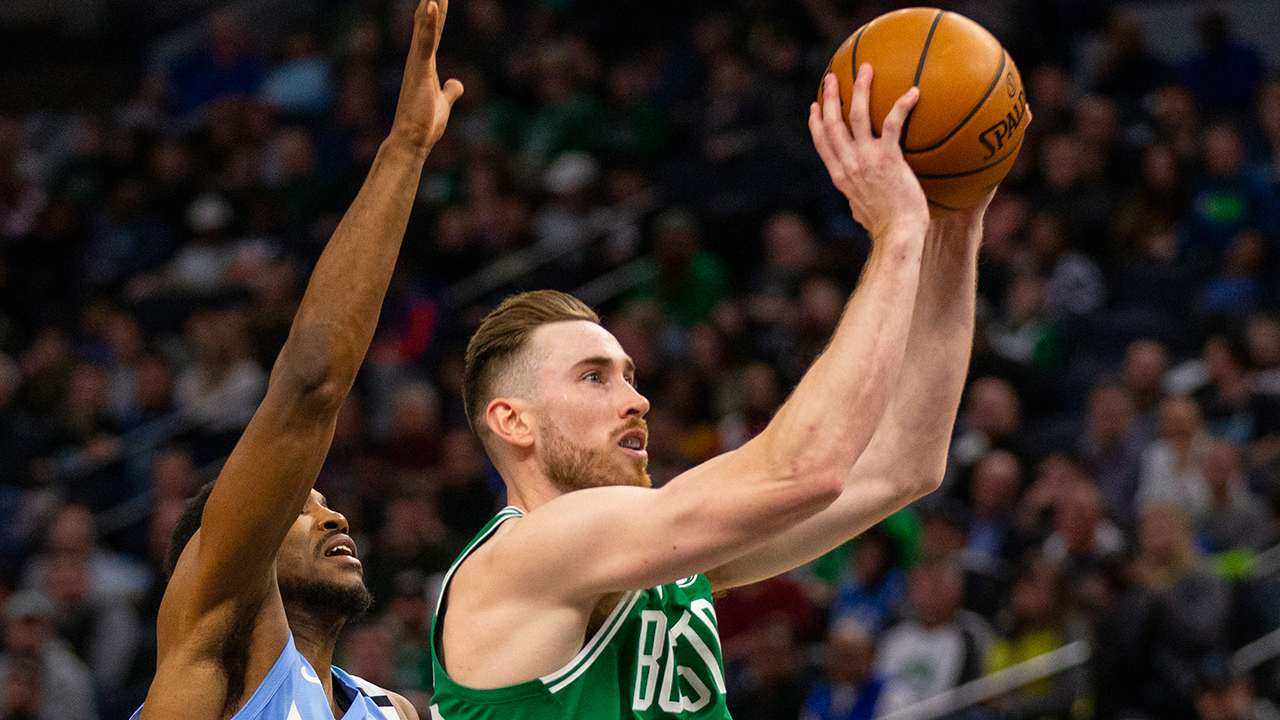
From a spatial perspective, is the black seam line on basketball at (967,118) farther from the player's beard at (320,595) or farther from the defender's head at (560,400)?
the player's beard at (320,595)

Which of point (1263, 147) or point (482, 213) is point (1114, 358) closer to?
point (1263, 147)

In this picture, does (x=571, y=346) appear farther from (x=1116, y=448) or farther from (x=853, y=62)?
(x=1116, y=448)

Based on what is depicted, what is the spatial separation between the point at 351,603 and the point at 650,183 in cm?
785

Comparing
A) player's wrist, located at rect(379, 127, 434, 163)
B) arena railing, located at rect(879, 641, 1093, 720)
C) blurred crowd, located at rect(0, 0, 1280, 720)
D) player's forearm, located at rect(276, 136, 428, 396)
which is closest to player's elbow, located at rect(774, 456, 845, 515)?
player's forearm, located at rect(276, 136, 428, 396)

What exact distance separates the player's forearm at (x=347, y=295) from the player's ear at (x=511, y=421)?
23.0 inches

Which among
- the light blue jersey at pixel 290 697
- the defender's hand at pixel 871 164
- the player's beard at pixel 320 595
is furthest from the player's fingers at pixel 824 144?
the player's beard at pixel 320 595

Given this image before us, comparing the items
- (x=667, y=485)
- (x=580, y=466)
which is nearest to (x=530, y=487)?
(x=580, y=466)

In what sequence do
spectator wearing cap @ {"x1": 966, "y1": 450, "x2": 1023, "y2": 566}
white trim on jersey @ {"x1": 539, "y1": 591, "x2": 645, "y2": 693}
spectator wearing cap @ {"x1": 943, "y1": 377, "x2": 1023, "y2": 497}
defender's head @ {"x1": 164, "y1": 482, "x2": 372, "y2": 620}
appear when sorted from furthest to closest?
spectator wearing cap @ {"x1": 943, "y1": 377, "x2": 1023, "y2": 497}
spectator wearing cap @ {"x1": 966, "y1": 450, "x2": 1023, "y2": 566}
defender's head @ {"x1": 164, "y1": 482, "x2": 372, "y2": 620}
white trim on jersey @ {"x1": 539, "y1": 591, "x2": 645, "y2": 693}

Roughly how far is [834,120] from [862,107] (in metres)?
0.06

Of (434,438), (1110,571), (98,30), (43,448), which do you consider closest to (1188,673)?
(1110,571)

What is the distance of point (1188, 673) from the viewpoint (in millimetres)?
6066

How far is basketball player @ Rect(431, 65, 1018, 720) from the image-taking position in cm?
243

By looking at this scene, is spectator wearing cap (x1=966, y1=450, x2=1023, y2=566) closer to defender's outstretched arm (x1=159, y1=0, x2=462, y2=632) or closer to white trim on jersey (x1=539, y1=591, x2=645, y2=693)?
white trim on jersey (x1=539, y1=591, x2=645, y2=693)

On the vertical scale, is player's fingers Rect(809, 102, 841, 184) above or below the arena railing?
above
